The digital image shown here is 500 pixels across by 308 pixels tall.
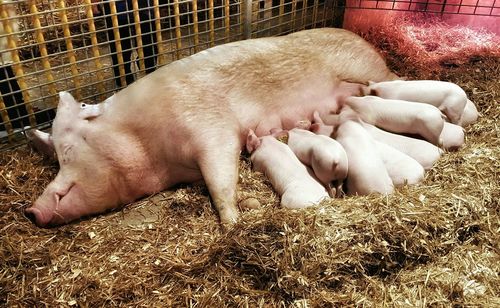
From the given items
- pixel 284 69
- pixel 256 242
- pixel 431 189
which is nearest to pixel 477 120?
pixel 431 189

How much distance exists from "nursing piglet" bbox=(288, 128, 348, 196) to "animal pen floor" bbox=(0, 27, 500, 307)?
20cm

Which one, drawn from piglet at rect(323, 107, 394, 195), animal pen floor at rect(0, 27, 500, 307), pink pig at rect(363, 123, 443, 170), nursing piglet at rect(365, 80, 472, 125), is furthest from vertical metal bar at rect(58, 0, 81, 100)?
nursing piglet at rect(365, 80, 472, 125)

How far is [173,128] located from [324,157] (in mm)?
953

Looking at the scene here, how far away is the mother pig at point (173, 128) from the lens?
2.65 m

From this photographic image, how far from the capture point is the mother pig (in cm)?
265

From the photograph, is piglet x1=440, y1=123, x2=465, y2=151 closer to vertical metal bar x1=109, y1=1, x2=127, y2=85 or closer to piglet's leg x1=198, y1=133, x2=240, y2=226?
piglet's leg x1=198, y1=133, x2=240, y2=226

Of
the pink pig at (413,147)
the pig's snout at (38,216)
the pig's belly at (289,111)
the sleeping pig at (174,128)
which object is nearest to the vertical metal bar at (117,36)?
the sleeping pig at (174,128)

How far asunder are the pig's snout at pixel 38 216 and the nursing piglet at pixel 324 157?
1.53 meters

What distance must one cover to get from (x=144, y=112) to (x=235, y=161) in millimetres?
650

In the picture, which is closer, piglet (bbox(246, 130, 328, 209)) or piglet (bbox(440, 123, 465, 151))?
piglet (bbox(246, 130, 328, 209))

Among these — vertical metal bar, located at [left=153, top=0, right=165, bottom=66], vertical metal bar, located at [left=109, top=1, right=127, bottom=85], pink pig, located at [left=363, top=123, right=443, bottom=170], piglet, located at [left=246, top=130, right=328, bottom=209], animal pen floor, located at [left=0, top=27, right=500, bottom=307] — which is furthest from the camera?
vertical metal bar, located at [left=153, top=0, right=165, bottom=66]

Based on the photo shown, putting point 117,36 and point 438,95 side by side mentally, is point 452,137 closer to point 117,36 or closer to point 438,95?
point 438,95

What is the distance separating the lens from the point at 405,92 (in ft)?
11.1

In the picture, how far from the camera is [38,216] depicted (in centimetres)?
252
